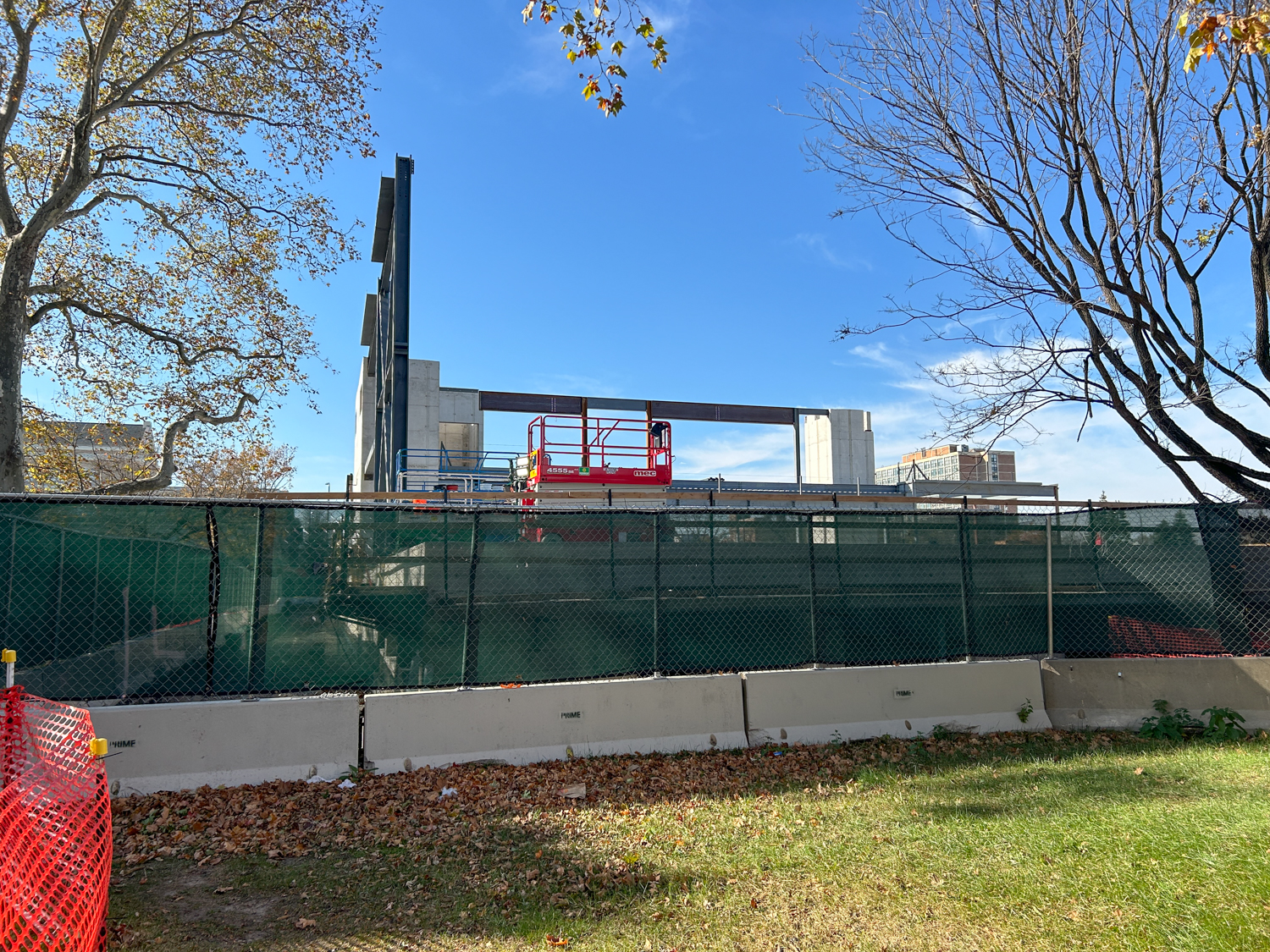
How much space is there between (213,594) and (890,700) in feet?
21.0

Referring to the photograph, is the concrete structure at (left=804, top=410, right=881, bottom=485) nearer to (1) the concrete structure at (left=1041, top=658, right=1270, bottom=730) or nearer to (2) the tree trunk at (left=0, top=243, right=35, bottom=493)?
(1) the concrete structure at (left=1041, top=658, right=1270, bottom=730)

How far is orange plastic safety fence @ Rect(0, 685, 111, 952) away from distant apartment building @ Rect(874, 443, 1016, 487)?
25.4 meters

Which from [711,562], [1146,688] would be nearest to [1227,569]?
[1146,688]

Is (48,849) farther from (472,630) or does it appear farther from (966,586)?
(966,586)

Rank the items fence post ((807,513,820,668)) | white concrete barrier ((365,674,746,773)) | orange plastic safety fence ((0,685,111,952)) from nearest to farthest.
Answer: orange plastic safety fence ((0,685,111,952))
white concrete barrier ((365,674,746,773))
fence post ((807,513,820,668))

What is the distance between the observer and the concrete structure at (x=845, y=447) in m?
37.2

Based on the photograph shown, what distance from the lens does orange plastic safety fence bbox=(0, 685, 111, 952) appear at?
2414mm

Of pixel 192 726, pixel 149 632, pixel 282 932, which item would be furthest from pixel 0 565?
pixel 282 932

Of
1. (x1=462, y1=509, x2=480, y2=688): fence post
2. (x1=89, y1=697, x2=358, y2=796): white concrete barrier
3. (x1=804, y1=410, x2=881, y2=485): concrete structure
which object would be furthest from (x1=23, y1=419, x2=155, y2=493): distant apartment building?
(x1=804, y1=410, x2=881, y2=485): concrete structure

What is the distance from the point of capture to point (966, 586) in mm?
8523

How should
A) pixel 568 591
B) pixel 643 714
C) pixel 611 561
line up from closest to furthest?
pixel 643 714
pixel 568 591
pixel 611 561

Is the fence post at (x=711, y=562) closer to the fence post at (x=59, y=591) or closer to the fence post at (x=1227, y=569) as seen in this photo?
the fence post at (x=1227, y=569)

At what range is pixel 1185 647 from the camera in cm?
879

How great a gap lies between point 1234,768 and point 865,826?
3760mm
